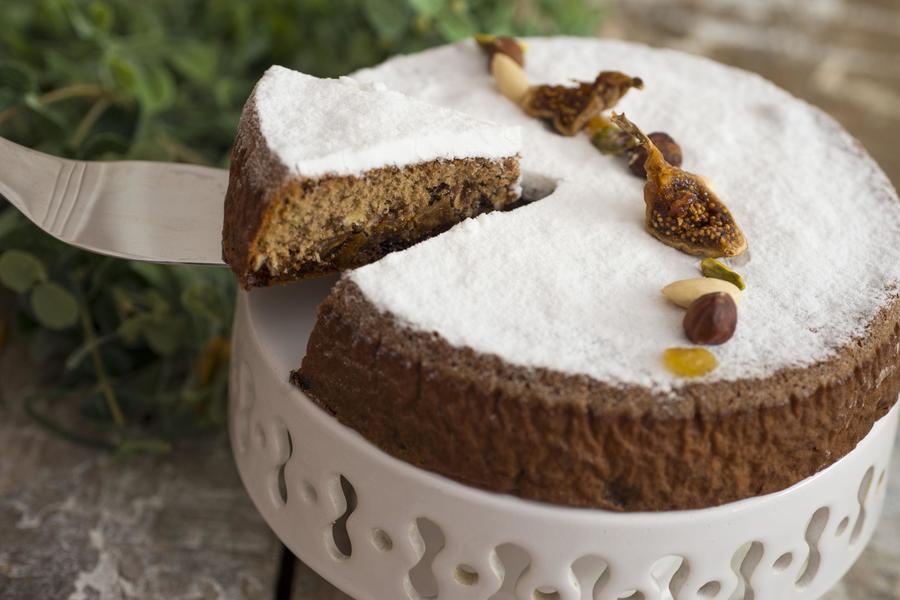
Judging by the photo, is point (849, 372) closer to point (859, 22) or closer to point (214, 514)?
point (214, 514)

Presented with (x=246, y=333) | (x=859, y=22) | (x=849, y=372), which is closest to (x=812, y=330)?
(x=849, y=372)

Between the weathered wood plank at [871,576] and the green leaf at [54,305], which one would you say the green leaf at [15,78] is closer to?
the green leaf at [54,305]

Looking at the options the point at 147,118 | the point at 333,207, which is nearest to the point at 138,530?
the point at 333,207

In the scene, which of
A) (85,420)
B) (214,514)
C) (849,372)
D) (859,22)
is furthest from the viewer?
(859,22)

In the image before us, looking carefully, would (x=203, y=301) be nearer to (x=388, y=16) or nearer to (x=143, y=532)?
(x=143, y=532)

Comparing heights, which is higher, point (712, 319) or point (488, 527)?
point (712, 319)

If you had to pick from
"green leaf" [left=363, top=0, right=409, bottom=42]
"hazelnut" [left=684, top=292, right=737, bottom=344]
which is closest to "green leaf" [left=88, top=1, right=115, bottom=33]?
"green leaf" [left=363, top=0, right=409, bottom=42]

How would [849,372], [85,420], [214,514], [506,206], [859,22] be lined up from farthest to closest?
[859,22] → [85,420] → [214,514] → [506,206] → [849,372]

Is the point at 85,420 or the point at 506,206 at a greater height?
the point at 506,206
